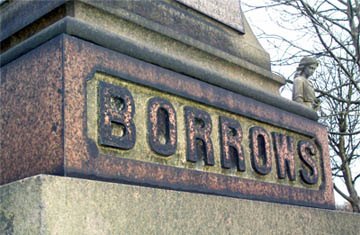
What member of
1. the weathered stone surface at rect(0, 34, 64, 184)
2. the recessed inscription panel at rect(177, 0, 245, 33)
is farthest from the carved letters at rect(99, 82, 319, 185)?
the recessed inscription panel at rect(177, 0, 245, 33)

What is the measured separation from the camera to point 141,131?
2846mm

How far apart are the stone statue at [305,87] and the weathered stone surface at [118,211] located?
153 centimetres

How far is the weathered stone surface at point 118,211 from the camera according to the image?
2.13m

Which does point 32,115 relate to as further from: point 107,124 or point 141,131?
point 141,131

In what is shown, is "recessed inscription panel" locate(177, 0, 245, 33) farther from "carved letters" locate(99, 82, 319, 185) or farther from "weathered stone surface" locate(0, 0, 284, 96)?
"carved letters" locate(99, 82, 319, 185)

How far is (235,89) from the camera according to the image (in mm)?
3660

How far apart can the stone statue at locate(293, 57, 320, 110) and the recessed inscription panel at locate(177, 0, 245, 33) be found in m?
0.75

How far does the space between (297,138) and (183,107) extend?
1.38 m

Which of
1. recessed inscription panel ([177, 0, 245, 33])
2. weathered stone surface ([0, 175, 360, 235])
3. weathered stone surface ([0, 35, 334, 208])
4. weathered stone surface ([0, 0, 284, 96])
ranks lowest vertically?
weathered stone surface ([0, 175, 360, 235])

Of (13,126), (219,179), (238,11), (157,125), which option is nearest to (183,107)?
(157,125)

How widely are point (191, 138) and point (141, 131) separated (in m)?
0.42

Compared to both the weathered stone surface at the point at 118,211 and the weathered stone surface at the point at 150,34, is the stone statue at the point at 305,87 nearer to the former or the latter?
the weathered stone surface at the point at 150,34

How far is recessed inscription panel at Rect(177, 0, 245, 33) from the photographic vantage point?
160 inches

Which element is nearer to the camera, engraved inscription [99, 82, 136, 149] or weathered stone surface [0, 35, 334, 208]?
weathered stone surface [0, 35, 334, 208]
